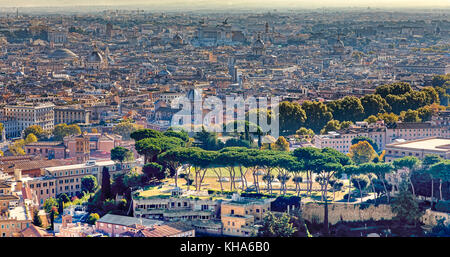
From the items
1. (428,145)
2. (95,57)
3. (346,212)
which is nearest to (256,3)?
(95,57)

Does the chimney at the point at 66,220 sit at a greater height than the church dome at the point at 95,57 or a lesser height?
greater

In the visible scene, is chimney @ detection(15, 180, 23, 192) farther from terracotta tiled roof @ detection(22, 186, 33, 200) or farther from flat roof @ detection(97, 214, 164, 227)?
flat roof @ detection(97, 214, 164, 227)

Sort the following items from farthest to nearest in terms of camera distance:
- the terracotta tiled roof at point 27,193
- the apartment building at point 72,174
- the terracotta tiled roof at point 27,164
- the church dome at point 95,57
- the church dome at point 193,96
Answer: the church dome at point 95,57
the church dome at point 193,96
the terracotta tiled roof at point 27,164
the apartment building at point 72,174
the terracotta tiled roof at point 27,193

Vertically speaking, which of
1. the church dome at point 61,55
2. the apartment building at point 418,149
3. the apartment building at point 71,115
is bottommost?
the church dome at point 61,55

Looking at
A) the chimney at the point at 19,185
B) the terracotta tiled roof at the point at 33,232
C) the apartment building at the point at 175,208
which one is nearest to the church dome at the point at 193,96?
the chimney at the point at 19,185

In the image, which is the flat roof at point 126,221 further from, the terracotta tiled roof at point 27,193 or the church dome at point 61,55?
the church dome at point 61,55

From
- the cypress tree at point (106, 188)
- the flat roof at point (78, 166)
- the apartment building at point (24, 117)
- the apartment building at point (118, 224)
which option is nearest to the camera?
the apartment building at point (118, 224)
